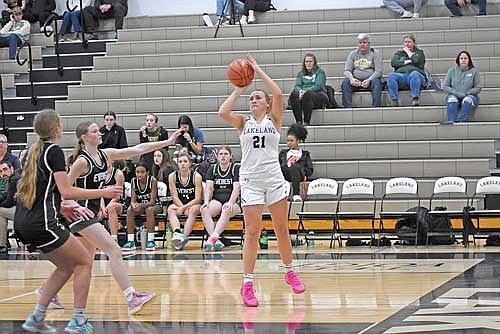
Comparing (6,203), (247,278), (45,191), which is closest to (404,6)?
(6,203)

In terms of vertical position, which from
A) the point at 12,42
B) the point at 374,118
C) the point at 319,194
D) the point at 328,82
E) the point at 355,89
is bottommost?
the point at 319,194

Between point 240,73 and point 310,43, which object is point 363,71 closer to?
point 310,43

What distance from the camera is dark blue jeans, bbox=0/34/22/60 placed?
18.9 meters

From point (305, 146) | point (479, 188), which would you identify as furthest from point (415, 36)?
point (479, 188)

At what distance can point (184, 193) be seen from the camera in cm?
1362

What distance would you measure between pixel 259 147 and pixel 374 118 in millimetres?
8325

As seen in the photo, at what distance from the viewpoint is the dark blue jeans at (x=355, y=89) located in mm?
15898

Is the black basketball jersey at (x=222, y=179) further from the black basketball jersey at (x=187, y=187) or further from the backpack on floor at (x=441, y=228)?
the backpack on floor at (x=441, y=228)

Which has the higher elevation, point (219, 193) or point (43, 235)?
point (43, 235)

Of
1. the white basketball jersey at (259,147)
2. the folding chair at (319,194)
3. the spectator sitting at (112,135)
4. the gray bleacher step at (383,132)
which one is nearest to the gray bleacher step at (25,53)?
the gray bleacher step at (383,132)

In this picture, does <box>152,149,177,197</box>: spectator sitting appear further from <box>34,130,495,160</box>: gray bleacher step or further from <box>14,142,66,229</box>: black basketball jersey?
<box>14,142,66,229</box>: black basketball jersey

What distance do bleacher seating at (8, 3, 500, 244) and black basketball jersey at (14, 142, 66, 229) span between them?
8.08 metres

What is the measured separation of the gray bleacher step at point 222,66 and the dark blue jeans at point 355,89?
0.88 meters

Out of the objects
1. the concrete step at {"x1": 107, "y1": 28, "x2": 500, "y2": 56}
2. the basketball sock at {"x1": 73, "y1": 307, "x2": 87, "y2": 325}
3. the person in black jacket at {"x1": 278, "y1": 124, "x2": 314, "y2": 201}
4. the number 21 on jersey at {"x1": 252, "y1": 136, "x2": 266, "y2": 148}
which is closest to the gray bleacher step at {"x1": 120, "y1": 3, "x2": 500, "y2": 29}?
the concrete step at {"x1": 107, "y1": 28, "x2": 500, "y2": 56}
